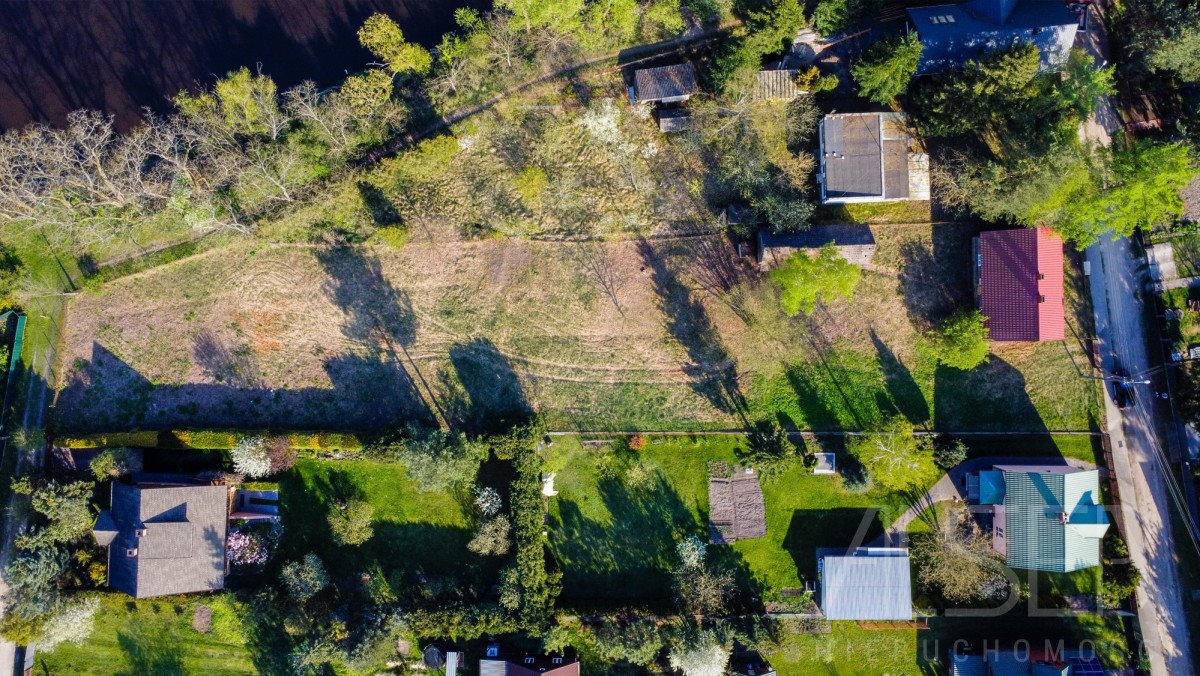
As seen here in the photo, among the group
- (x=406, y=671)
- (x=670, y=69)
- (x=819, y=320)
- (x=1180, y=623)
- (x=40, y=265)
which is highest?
(x=670, y=69)

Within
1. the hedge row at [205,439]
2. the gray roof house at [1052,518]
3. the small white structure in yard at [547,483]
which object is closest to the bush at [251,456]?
the hedge row at [205,439]

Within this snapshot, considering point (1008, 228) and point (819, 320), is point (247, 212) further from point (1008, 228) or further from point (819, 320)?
point (1008, 228)

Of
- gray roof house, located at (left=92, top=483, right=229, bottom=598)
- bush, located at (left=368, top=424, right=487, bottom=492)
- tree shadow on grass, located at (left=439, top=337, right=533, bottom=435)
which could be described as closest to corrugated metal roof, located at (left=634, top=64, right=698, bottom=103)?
tree shadow on grass, located at (left=439, top=337, right=533, bottom=435)

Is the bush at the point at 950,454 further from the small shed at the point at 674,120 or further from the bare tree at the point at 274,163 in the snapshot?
the bare tree at the point at 274,163

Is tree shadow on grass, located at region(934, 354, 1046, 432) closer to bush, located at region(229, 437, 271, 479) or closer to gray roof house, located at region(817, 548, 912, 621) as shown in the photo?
gray roof house, located at region(817, 548, 912, 621)

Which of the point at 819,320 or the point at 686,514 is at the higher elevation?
the point at 819,320

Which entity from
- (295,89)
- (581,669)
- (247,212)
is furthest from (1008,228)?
(247,212)
